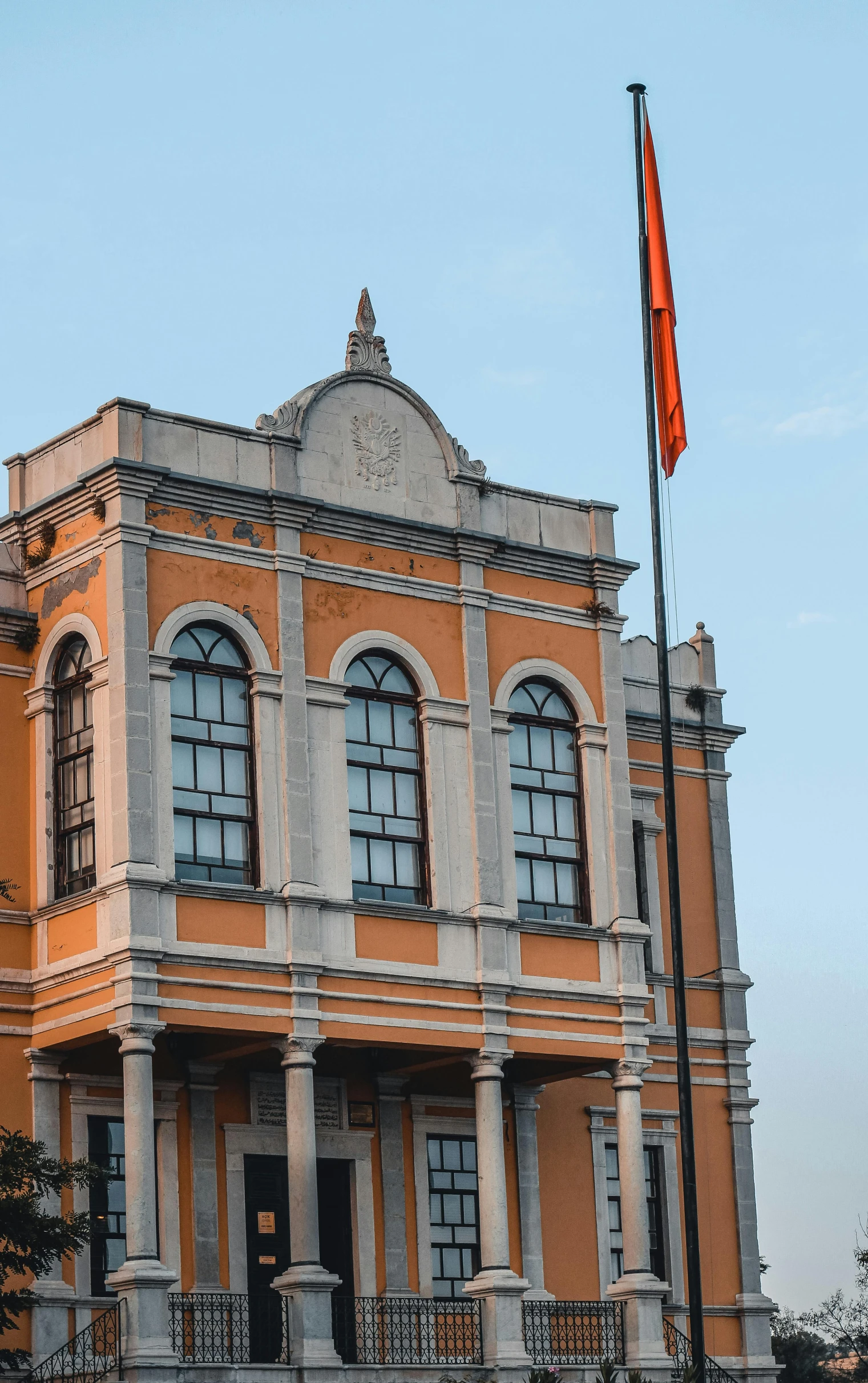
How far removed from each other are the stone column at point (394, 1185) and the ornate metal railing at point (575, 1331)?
1.47m

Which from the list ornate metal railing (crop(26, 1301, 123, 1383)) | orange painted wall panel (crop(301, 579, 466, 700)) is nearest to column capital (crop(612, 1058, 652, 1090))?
orange painted wall panel (crop(301, 579, 466, 700))

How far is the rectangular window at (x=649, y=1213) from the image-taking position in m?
29.0

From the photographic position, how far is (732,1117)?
31.4 metres

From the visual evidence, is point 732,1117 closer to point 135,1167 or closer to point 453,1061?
point 453,1061

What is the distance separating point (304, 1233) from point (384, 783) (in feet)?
17.5

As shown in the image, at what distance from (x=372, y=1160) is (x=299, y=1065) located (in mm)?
3088

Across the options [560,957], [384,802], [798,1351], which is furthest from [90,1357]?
[798,1351]

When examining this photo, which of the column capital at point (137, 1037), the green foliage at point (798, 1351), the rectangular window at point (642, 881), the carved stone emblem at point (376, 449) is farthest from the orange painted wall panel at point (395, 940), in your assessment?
the green foliage at point (798, 1351)

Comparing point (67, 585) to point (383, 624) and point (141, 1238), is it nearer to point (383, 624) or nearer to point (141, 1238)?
point (383, 624)

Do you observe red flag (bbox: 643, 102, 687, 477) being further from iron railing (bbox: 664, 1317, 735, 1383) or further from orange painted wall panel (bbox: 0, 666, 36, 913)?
iron railing (bbox: 664, 1317, 735, 1383)

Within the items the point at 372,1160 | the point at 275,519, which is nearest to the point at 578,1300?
the point at 372,1160

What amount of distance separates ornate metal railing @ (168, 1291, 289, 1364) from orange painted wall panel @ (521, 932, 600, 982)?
4.85 m

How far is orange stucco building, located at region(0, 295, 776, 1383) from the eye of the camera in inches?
952

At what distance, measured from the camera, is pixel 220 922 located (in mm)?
24344
